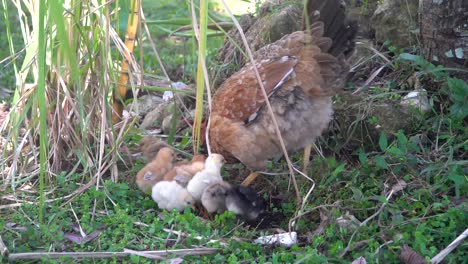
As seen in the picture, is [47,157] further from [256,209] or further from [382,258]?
[382,258]

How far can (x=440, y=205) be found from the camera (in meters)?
3.23

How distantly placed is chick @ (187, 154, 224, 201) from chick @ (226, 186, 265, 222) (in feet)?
0.44

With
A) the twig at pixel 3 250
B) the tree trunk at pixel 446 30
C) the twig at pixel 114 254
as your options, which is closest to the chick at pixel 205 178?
the twig at pixel 114 254

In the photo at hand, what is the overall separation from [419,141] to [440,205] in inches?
26.5

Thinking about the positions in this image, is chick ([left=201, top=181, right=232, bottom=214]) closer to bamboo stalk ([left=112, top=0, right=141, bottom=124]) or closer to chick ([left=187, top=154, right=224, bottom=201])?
chick ([left=187, top=154, right=224, bottom=201])

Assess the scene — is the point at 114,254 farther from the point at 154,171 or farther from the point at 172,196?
the point at 154,171

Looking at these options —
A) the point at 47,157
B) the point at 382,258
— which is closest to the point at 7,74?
the point at 47,157

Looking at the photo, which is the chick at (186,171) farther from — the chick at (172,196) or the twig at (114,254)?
the twig at (114,254)

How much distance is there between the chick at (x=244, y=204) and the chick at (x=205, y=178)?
133 millimetres

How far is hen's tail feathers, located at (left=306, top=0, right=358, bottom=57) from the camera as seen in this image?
3.90 metres

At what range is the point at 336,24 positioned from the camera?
3916 mm

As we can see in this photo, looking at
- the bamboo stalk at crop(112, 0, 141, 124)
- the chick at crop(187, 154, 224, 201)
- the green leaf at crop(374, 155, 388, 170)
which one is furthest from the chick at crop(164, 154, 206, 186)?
the green leaf at crop(374, 155, 388, 170)

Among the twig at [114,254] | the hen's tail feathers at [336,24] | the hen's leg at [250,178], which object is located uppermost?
the hen's tail feathers at [336,24]

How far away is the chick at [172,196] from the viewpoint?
3666 mm
